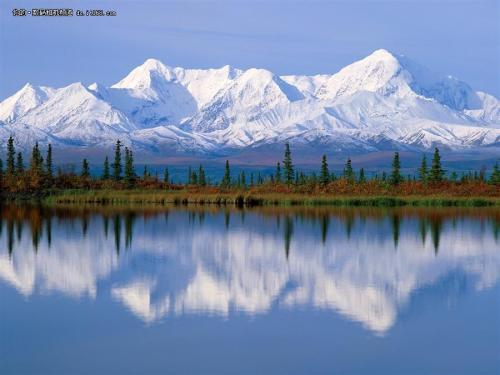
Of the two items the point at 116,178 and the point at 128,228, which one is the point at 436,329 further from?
the point at 116,178

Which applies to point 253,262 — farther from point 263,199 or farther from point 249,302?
point 263,199

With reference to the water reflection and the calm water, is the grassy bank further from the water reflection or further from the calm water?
the calm water

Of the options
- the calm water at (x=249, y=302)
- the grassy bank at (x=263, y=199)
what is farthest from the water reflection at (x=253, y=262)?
the grassy bank at (x=263, y=199)

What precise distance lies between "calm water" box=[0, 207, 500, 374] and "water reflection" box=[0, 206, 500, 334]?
98mm

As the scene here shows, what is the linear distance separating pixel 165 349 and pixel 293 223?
3960 cm

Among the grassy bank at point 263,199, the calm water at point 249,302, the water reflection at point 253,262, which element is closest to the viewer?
the calm water at point 249,302

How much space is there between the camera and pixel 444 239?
50062 mm

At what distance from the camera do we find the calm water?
22.1m

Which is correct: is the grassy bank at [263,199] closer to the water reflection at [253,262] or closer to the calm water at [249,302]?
the water reflection at [253,262]

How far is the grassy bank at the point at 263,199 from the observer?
91188 mm

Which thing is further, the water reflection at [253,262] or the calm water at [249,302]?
the water reflection at [253,262]

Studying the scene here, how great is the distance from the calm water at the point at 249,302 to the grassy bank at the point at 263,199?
3803 centimetres

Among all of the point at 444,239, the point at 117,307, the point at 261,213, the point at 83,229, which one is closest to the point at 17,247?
the point at 83,229

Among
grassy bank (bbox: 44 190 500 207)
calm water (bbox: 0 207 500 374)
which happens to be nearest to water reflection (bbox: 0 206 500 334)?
calm water (bbox: 0 207 500 374)
